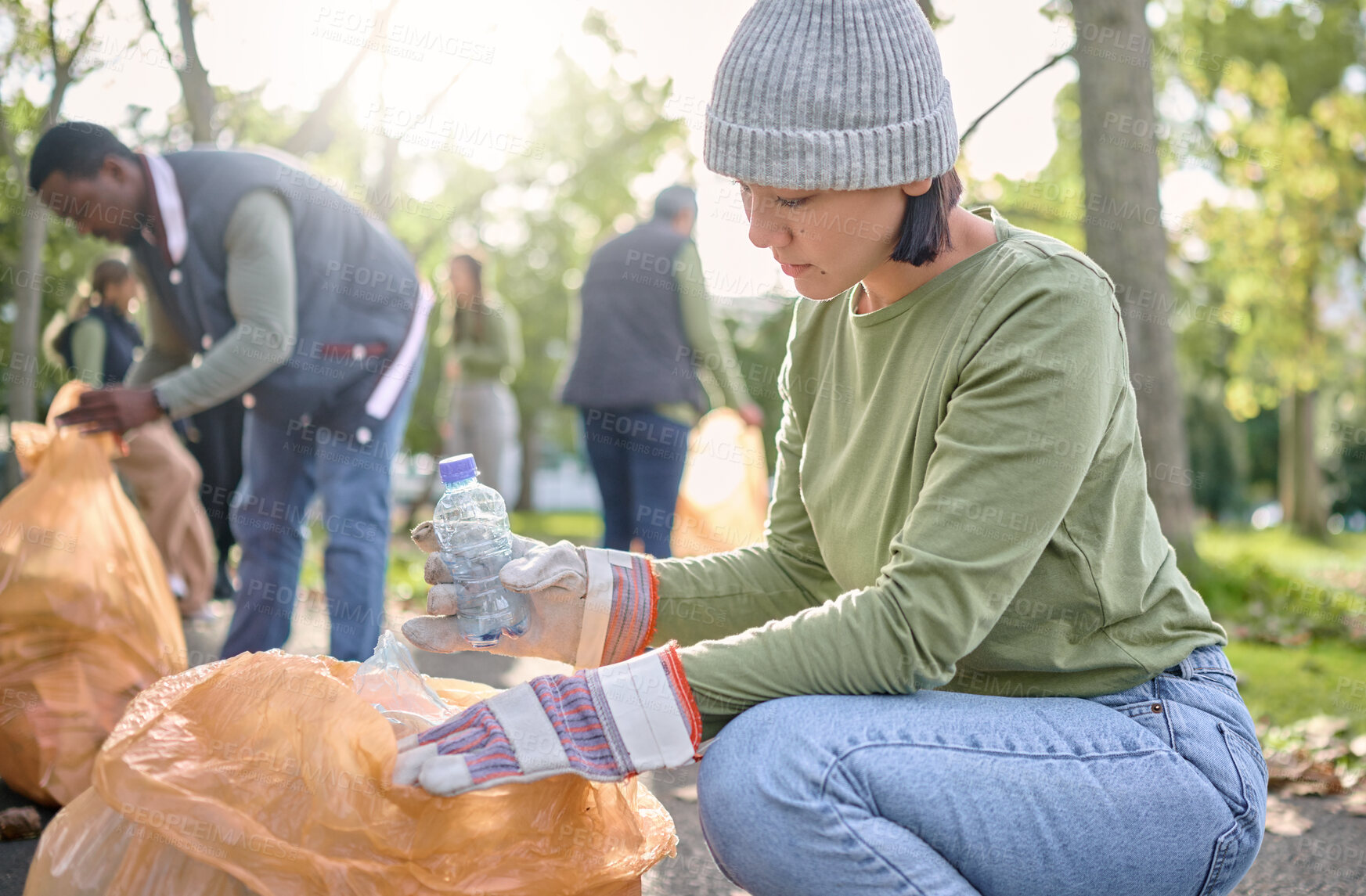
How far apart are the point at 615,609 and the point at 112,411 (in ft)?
6.48

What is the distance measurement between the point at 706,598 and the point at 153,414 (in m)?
2.03

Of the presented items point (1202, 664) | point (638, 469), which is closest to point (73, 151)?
point (638, 469)

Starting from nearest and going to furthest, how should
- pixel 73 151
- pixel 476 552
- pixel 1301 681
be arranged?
pixel 476 552 < pixel 73 151 < pixel 1301 681

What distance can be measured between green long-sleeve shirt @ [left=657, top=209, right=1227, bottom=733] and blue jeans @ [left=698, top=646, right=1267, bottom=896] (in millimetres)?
79

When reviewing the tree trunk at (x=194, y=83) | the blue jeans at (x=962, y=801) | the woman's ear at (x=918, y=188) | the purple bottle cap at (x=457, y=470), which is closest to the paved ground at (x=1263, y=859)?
the blue jeans at (x=962, y=801)

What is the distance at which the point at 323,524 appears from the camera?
3.37 metres

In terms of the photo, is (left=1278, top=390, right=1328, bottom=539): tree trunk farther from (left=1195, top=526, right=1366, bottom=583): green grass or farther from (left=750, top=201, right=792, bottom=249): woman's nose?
(left=750, top=201, right=792, bottom=249): woman's nose

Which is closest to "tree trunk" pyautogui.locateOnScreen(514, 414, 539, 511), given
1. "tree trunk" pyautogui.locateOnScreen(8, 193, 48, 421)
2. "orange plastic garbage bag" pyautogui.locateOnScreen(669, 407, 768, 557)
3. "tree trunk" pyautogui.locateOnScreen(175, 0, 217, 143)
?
"tree trunk" pyautogui.locateOnScreen(8, 193, 48, 421)

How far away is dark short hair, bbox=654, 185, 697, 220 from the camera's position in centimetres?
478

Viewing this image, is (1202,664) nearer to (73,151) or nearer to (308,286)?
(308,286)

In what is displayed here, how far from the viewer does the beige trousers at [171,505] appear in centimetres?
523

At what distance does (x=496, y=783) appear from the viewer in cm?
138

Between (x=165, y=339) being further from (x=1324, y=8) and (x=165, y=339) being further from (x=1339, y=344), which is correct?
(x=1324, y=8)

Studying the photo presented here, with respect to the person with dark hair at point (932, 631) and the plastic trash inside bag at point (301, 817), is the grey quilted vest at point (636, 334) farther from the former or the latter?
the plastic trash inside bag at point (301, 817)
